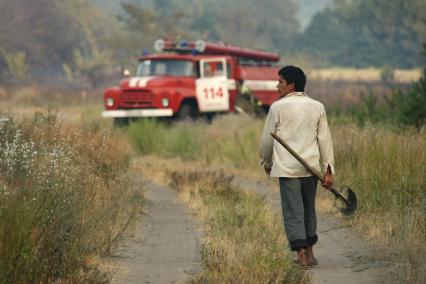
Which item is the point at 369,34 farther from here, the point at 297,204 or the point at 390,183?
the point at 297,204

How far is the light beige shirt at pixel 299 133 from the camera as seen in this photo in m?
8.66

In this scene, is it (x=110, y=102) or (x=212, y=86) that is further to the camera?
(x=212, y=86)

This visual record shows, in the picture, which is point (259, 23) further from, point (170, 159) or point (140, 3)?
point (170, 159)

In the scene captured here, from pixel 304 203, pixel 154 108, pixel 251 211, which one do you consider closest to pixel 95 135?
pixel 251 211

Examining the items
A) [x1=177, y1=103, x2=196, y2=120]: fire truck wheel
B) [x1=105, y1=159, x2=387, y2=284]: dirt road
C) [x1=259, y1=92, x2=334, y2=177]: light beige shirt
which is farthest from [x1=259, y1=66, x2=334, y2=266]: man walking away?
[x1=177, y1=103, x2=196, y2=120]: fire truck wheel

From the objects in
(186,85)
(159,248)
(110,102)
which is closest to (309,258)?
(159,248)

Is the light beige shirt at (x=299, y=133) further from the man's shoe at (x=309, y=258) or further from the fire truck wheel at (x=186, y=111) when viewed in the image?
the fire truck wheel at (x=186, y=111)

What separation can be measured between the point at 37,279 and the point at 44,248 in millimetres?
565

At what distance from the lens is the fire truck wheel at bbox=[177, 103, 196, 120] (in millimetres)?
25109

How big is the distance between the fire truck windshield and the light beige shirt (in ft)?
56.0

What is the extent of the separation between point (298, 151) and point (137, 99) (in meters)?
16.4

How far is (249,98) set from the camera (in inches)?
1086

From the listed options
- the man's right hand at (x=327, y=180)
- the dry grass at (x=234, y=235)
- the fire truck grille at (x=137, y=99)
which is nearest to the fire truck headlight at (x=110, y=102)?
the fire truck grille at (x=137, y=99)

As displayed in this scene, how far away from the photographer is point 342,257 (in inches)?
375
